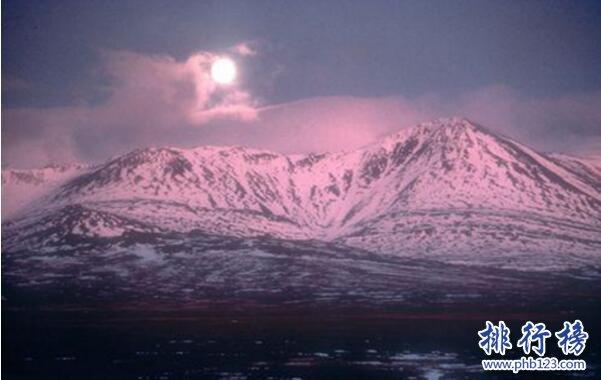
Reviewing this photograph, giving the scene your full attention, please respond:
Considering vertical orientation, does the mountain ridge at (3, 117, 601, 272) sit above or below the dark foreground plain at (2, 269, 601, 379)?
above

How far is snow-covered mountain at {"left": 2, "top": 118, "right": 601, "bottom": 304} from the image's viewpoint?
39.5 m

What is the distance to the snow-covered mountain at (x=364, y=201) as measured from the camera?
3950 cm

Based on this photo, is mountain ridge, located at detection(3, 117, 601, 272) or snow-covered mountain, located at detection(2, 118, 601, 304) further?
mountain ridge, located at detection(3, 117, 601, 272)

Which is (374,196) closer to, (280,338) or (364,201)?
(364,201)

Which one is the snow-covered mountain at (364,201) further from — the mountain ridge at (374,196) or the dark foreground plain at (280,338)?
the dark foreground plain at (280,338)

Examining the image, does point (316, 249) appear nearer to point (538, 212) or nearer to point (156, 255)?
point (156, 255)

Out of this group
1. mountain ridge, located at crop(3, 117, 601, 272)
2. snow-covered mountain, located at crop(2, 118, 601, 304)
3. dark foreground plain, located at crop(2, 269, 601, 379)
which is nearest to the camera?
dark foreground plain, located at crop(2, 269, 601, 379)

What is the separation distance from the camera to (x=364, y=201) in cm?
6272

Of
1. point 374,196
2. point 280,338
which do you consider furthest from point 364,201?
point 280,338

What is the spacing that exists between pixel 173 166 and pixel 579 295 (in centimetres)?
4385

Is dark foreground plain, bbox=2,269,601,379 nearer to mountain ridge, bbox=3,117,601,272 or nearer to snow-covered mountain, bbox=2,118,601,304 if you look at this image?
snow-covered mountain, bbox=2,118,601,304

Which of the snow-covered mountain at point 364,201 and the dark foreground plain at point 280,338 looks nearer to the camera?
the dark foreground plain at point 280,338

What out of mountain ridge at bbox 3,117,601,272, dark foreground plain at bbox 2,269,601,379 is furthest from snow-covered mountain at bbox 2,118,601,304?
dark foreground plain at bbox 2,269,601,379

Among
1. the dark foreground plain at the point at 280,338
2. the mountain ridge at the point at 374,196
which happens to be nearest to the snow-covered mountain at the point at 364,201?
the mountain ridge at the point at 374,196
